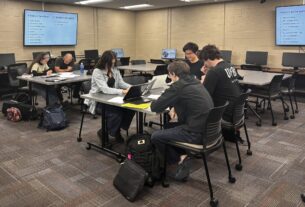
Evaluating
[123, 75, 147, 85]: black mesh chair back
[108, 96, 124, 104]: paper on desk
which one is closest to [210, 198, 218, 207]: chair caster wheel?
[108, 96, 124, 104]: paper on desk

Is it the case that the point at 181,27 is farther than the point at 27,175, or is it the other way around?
the point at 181,27

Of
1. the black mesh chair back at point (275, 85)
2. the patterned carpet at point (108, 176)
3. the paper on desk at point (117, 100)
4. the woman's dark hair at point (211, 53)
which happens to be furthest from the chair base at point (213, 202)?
the black mesh chair back at point (275, 85)

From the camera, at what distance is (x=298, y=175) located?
117 inches

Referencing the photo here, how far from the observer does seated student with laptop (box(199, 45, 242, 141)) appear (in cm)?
307

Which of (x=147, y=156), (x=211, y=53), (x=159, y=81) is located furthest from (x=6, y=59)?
(x=147, y=156)

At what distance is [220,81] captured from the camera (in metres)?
3.09

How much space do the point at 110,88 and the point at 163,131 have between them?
1215 millimetres

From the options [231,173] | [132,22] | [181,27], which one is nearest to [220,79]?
[231,173]

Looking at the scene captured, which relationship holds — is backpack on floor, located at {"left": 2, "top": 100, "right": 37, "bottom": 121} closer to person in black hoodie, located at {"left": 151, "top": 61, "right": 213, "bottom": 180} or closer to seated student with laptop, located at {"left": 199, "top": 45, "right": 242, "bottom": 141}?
person in black hoodie, located at {"left": 151, "top": 61, "right": 213, "bottom": 180}

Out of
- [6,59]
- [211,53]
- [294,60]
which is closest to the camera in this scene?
[211,53]

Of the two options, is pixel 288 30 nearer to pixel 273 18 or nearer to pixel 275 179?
pixel 273 18

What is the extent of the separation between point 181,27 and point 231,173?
23.4ft

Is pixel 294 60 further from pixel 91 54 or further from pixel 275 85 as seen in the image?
pixel 91 54

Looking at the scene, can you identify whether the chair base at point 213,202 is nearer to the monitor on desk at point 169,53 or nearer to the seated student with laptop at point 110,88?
the seated student with laptop at point 110,88
